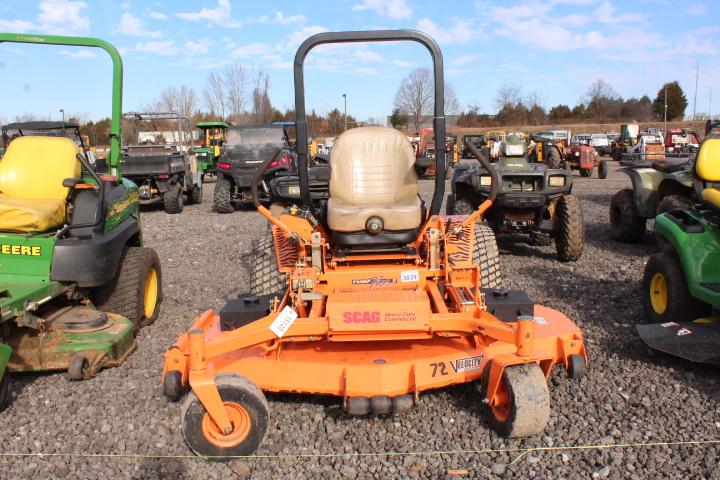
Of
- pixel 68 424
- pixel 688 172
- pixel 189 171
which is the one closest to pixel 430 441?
pixel 68 424

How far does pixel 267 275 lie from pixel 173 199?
8.78 metres

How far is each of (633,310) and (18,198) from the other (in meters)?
5.01

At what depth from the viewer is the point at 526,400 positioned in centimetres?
296

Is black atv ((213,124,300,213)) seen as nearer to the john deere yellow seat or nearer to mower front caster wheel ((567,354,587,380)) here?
the john deere yellow seat

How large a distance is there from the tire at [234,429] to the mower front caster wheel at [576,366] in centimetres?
159

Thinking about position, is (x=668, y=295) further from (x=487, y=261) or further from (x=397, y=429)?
(x=397, y=429)

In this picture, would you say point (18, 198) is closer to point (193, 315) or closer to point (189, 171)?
point (193, 315)

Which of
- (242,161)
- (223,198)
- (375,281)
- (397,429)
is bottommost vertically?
(397,429)

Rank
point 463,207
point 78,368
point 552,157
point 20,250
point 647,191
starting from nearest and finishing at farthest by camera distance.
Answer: point 78,368 < point 20,250 < point 463,207 < point 647,191 < point 552,157

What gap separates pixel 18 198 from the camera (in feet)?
15.5

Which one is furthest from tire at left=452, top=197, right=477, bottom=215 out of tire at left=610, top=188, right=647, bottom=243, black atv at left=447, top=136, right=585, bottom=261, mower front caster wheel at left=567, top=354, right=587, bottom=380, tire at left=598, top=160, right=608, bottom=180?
tire at left=598, top=160, right=608, bottom=180

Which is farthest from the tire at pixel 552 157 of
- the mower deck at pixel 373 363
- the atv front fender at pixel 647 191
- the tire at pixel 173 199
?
the mower deck at pixel 373 363

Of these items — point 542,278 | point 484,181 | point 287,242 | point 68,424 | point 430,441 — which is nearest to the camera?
point 430,441

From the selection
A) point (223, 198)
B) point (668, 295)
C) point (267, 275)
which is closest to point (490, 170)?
point (668, 295)
